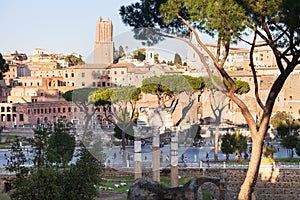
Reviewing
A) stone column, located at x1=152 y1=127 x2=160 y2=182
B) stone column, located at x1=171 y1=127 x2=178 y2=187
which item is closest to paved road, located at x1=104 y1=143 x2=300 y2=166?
stone column, located at x1=171 y1=127 x2=178 y2=187

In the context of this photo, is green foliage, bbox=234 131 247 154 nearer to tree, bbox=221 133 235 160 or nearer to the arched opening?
tree, bbox=221 133 235 160

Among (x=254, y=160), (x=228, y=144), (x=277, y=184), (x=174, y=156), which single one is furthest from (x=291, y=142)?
(x=254, y=160)

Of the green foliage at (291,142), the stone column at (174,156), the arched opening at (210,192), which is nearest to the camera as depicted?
the stone column at (174,156)

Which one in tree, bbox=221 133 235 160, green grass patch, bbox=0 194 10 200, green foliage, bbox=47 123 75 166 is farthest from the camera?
tree, bbox=221 133 235 160

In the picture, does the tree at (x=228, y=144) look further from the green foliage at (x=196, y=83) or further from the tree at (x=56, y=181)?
the tree at (x=56, y=181)

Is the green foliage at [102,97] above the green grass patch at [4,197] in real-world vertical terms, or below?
above

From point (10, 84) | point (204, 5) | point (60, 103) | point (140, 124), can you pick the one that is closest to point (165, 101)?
point (140, 124)

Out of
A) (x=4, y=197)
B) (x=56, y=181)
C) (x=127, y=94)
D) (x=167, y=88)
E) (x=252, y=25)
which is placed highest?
(x=252, y=25)

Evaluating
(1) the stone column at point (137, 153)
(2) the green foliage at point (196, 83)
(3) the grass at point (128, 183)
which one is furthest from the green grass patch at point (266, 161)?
(1) the stone column at point (137, 153)

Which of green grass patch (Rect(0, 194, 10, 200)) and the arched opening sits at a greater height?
the arched opening

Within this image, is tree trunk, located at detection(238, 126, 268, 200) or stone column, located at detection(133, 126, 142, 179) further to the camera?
stone column, located at detection(133, 126, 142, 179)

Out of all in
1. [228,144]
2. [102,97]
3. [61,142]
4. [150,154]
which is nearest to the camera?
[61,142]

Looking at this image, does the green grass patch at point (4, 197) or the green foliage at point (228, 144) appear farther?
the green foliage at point (228, 144)

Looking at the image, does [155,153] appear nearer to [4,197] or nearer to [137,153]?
[137,153]
